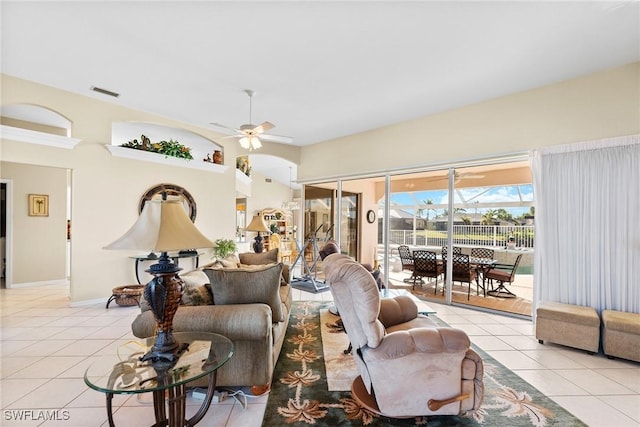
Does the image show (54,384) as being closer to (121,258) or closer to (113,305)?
(113,305)

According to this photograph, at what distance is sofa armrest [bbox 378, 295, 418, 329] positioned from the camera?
8.41 feet

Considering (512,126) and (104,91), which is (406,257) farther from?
(104,91)

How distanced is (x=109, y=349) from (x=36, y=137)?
3.37 m

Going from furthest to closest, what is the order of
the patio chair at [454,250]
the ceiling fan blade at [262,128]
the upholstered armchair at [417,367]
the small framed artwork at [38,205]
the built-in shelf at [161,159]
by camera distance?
1. the small framed artwork at [38,205]
2. the patio chair at [454,250]
3. the built-in shelf at [161,159]
4. the ceiling fan blade at [262,128]
5. the upholstered armchair at [417,367]

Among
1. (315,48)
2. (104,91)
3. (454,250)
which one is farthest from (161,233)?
(454,250)

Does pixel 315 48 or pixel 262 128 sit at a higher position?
pixel 315 48

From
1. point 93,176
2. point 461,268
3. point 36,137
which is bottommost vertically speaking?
point 461,268

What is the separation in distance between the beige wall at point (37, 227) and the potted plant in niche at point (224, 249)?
11.1 feet

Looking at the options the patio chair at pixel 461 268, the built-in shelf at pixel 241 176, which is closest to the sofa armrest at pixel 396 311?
the patio chair at pixel 461 268

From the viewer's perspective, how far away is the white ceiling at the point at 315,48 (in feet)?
8.15

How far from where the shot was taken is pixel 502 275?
4953 mm

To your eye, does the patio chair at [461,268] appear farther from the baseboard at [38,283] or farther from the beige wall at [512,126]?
the baseboard at [38,283]

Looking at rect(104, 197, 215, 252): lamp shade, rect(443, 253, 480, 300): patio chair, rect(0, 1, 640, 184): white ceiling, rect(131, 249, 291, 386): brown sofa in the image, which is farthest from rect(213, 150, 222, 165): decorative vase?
rect(443, 253, 480, 300): patio chair

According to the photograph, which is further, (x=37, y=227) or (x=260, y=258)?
(x=37, y=227)
